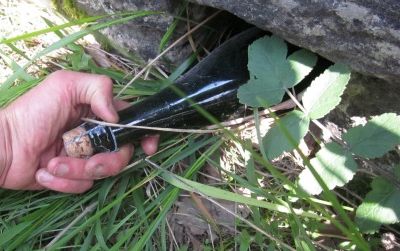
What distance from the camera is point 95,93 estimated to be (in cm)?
138

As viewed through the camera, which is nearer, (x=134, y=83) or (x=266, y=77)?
(x=266, y=77)

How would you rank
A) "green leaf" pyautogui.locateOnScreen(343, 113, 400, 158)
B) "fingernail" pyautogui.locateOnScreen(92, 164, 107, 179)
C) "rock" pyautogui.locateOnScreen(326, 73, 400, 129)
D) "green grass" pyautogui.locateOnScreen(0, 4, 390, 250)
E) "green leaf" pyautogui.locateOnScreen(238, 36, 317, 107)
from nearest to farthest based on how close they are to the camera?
"green leaf" pyautogui.locateOnScreen(343, 113, 400, 158) → "green leaf" pyautogui.locateOnScreen(238, 36, 317, 107) → "rock" pyautogui.locateOnScreen(326, 73, 400, 129) → "green grass" pyautogui.locateOnScreen(0, 4, 390, 250) → "fingernail" pyautogui.locateOnScreen(92, 164, 107, 179)

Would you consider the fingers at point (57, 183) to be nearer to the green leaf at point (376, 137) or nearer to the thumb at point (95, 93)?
the thumb at point (95, 93)

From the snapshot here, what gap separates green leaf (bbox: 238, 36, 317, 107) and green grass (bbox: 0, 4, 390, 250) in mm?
240

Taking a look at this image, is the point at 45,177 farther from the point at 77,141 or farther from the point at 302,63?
the point at 302,63

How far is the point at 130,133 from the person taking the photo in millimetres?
1392

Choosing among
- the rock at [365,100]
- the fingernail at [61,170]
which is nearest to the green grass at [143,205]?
the fingernail at [61,170]

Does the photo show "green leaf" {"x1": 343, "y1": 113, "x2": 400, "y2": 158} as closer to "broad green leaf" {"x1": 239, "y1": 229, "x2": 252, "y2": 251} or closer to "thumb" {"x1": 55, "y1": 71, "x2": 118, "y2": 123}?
"broad green leaf" {"x1": 239, "y1": 229, "x2": 252, "y2": 251}

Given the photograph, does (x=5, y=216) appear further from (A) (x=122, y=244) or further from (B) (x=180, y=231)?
(B) (x=180, y=231)

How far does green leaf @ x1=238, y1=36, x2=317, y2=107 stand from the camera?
3.43 ft

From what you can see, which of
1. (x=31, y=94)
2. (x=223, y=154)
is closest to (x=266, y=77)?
(x=223, y=154)

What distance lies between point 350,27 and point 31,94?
97cm

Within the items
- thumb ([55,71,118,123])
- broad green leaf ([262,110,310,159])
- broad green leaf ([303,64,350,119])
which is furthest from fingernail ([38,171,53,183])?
broad green leaf ([303,64,350,119])

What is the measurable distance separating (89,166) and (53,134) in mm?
183
